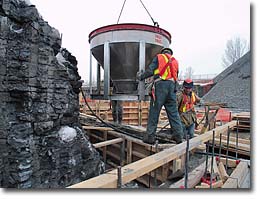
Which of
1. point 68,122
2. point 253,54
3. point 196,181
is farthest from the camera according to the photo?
point 68,122

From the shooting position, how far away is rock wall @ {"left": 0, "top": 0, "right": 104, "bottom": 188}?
8.35 feet

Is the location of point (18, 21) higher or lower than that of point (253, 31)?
higher

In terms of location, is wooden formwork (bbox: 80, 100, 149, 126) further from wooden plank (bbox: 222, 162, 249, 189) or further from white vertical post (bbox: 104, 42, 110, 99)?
wooden plank (bbox: 222, 162, 249, 189)

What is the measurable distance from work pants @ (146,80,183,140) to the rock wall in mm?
1282

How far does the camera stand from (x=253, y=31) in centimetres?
186

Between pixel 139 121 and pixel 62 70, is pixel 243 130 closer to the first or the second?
pixel 139 121

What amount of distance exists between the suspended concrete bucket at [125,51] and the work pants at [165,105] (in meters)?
1.14

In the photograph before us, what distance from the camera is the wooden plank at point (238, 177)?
80.9 inches

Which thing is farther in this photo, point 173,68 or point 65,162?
point 65,162

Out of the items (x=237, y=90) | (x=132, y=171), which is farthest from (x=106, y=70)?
(x=237, y=90)

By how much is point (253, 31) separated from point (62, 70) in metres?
2.39

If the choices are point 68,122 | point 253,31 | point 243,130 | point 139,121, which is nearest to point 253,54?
point 253,31

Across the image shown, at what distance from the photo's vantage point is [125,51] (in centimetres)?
374

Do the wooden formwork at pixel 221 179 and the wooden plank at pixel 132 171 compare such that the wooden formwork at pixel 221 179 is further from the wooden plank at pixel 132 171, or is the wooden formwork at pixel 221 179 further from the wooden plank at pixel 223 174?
the wooden plank at pixel 132 171
